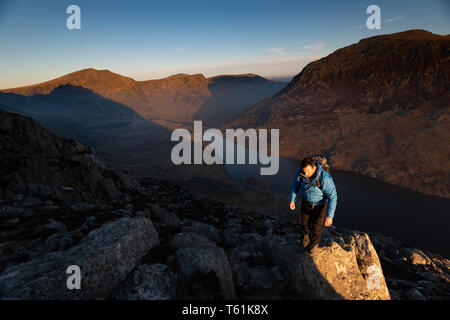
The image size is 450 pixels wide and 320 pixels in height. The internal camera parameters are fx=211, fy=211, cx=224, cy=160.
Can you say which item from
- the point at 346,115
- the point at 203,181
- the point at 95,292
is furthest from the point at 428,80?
the point at 95,292

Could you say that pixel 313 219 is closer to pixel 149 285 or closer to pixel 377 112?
pixel 149 285

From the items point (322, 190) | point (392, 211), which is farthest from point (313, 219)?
point (392, 211)

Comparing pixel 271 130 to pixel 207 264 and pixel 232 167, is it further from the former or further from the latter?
pixel 207 264

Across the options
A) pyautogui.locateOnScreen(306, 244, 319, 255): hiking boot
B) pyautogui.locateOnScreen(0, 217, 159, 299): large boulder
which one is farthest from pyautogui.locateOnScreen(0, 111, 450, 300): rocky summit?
pyautogui.locateOnScreen(306, 244, 319, 255): hiking boot

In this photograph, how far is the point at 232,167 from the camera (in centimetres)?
10562

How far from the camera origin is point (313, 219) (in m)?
8.00

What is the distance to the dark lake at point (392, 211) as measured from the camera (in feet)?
160

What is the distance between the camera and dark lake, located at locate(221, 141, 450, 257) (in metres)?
48.8

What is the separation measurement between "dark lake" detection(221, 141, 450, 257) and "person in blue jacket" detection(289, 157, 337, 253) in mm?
53025

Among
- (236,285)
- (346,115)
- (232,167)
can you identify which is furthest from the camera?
(346,115)

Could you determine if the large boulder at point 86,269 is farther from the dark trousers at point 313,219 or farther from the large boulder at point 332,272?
the dark trousers at point 313,219

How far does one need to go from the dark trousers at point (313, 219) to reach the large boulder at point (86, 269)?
7004 millimetres

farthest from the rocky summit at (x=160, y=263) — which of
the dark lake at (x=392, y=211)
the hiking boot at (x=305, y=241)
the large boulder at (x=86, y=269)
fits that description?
the dark lake at (x=392, y=211)
